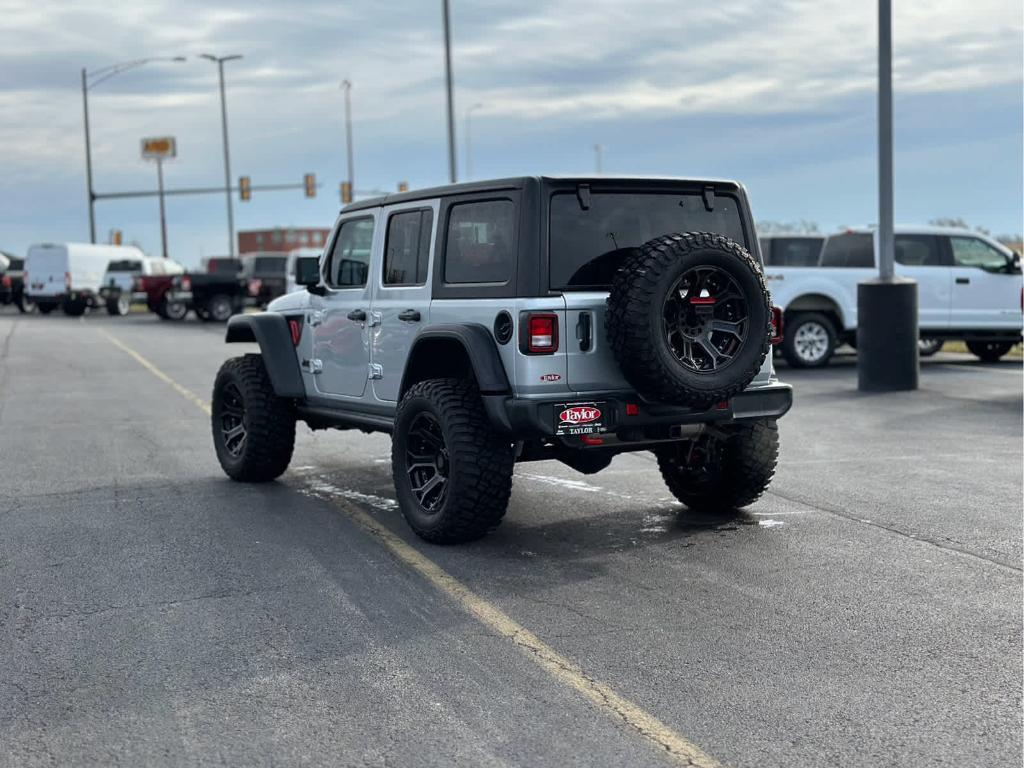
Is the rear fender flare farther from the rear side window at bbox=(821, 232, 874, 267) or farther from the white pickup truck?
the rear side window at bbox=(821, 232, 874, 267)

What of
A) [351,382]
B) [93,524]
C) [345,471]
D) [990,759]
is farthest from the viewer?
[345,471]

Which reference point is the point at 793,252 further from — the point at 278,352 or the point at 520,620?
the point at 520,620

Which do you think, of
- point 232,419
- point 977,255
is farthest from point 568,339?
point 977,255

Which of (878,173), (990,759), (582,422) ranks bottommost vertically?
(990,759)

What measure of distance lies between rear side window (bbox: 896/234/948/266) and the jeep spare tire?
536 inches

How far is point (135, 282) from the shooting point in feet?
141

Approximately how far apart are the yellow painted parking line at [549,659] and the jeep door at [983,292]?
556 inches

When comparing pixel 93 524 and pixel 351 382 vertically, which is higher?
pixel 351 382

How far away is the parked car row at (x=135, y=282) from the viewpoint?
Result: 1528 inches

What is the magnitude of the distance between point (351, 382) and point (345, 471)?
165 cm

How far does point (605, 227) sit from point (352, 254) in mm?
2293

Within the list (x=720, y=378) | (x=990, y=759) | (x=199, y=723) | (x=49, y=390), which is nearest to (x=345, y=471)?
(x=720, y=378)

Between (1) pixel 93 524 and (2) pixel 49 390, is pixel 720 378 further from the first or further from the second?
(2) pixel 49 390

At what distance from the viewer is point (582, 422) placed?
698 centimetres
